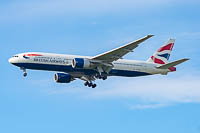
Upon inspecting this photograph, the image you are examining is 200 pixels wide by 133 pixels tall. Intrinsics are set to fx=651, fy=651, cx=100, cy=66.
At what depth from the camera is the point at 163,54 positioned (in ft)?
307

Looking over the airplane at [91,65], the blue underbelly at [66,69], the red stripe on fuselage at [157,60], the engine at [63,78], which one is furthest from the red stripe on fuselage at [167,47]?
the engine at [63,78]

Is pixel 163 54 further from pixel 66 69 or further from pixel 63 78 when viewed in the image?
pixel 66 69

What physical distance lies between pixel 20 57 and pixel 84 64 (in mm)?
8262

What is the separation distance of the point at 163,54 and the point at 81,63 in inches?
607

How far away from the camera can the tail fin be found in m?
91.8

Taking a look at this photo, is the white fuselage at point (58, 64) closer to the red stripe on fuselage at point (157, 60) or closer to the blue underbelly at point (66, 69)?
the blue underbelly at point (66, 69)

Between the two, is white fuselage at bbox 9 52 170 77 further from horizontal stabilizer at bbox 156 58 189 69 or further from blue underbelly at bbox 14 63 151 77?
horizontal stabilizer at bbox 156 58 189 69

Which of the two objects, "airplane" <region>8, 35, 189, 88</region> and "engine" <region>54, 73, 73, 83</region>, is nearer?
"airplane" <region>8, 35, 189, 88</region>

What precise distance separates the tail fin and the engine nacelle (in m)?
11.2

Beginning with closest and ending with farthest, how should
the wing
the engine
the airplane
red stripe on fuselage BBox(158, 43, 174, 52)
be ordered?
the wing → the airplane → the engine → red stripe on fuselage BBox(158, 43, 174, 52)

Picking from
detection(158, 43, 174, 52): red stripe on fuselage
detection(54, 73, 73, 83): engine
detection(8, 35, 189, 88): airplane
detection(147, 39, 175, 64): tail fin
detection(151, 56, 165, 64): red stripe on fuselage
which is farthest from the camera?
detection(158, 43, 174, 52): red stripe on fuselage

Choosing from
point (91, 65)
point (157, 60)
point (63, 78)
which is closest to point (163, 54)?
point (157, 60)

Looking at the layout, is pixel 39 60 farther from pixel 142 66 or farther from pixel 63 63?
pixel 142 66

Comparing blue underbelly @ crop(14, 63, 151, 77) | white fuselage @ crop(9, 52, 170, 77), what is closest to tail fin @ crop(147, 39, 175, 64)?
white fuselage @ crop(9, 52, 170, 77)
